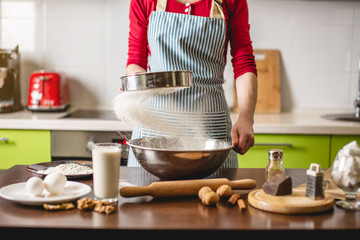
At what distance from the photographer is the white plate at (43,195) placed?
36.9 inches

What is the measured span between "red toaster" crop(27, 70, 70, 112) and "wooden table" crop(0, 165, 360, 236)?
5.02 ft

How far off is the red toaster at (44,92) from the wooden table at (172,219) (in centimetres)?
153

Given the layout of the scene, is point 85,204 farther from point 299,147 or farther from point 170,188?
point 299,147

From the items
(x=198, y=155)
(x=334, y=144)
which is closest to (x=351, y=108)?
(x=334, y=144)

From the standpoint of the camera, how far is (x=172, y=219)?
2.87 feet

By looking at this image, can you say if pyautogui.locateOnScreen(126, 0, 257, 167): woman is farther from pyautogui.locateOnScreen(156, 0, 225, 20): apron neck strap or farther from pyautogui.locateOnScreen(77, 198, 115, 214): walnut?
pyautogui.locateOnScreen(77, 198, 115, 214): walnut

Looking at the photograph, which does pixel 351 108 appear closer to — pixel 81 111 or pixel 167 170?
pixel 81 111

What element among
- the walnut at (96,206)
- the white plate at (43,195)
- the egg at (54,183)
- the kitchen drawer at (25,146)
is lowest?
the kitchen drawer at (25,146)

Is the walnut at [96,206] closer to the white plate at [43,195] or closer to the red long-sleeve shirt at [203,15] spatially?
the white plate at [43,195]

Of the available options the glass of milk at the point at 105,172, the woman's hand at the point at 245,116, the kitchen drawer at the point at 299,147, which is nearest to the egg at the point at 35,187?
the glass of milk at the point at 105,172

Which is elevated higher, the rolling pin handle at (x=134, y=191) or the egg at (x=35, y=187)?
the egg at (x=35, y=187)

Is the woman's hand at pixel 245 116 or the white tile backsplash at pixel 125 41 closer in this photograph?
the woman's hand at pixel 245 116

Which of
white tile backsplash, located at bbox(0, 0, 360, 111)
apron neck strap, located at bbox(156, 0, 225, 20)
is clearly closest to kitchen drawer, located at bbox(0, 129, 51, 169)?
white tile backsplash, located at bbox(0, 0, 360, 111)

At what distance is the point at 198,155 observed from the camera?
3.55ft
